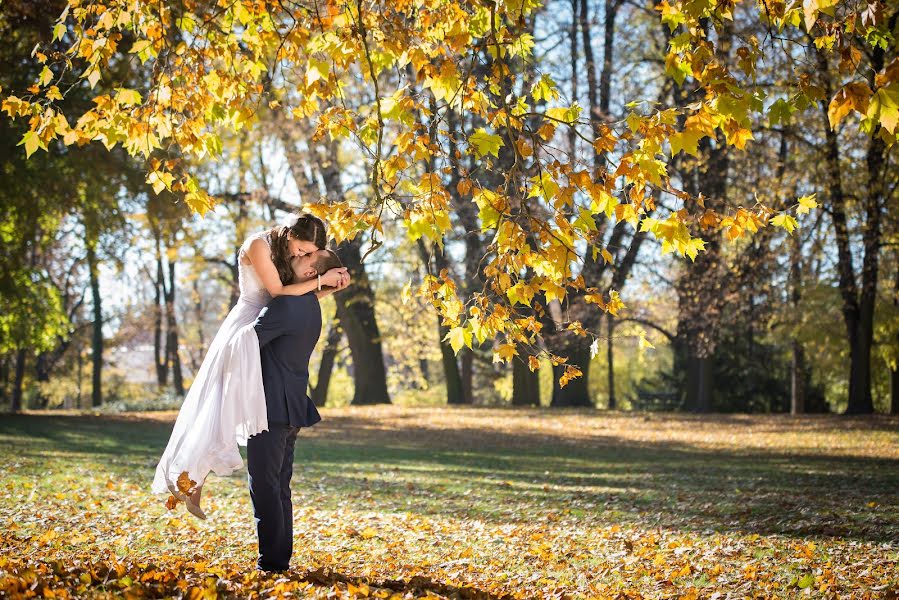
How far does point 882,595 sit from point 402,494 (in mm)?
5499

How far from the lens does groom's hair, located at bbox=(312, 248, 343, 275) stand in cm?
516

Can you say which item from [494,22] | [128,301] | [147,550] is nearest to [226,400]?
[147,550]

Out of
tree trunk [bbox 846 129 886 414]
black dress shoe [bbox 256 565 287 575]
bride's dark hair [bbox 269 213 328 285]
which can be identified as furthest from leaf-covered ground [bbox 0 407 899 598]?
tree trunk [bbox 846 129 886 414]

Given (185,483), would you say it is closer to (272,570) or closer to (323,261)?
(272,570)

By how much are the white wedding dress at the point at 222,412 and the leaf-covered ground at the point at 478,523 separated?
600mm

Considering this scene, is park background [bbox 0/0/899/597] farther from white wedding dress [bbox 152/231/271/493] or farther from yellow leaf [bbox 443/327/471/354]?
white wedding dress [bbox 152/231/271/493]

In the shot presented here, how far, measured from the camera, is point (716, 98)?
4418mm

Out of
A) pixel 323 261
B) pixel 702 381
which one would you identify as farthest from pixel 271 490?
pixel 702 381

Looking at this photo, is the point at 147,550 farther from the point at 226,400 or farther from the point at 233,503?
the point at 233,503

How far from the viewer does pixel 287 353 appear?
5.04m

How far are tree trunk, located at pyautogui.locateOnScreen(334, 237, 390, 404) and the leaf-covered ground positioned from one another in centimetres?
1120

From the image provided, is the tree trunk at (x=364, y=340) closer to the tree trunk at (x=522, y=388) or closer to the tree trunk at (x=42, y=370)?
the tree trunk at (x=522, y=388)

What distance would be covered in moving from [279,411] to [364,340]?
22.4 metres

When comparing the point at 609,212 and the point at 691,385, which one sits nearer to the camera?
the point at 609,212
